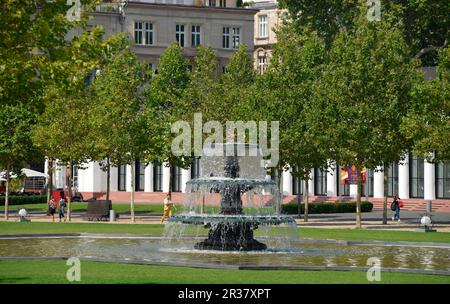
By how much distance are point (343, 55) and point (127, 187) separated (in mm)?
55502

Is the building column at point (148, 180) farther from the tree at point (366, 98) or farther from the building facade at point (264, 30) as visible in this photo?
the tree at point (366, 98)

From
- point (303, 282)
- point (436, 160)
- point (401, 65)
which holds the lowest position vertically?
point (303, 282)

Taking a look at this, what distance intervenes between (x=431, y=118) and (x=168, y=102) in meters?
39.2

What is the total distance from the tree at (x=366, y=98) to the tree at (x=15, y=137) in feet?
76.6

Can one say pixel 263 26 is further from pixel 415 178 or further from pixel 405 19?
pixel 415 178

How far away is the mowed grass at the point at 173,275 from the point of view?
27.0 m

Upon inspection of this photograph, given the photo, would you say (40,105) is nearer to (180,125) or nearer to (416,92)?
(416,92)

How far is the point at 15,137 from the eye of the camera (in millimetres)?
72688

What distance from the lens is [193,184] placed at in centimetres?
3938

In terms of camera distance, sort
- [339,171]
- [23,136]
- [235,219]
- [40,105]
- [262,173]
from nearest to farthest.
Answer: [40,105] → [235,219] → [262,173] → [23,136] → [339,171]

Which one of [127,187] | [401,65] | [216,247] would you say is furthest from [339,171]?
[216,247]

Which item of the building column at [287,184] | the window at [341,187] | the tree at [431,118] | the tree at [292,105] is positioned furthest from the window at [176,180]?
the tree at [431,118]

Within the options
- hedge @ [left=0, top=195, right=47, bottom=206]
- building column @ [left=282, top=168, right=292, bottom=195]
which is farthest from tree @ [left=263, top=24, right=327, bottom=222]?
building column @ [left=282, top=168, right=292, bottom=195]
